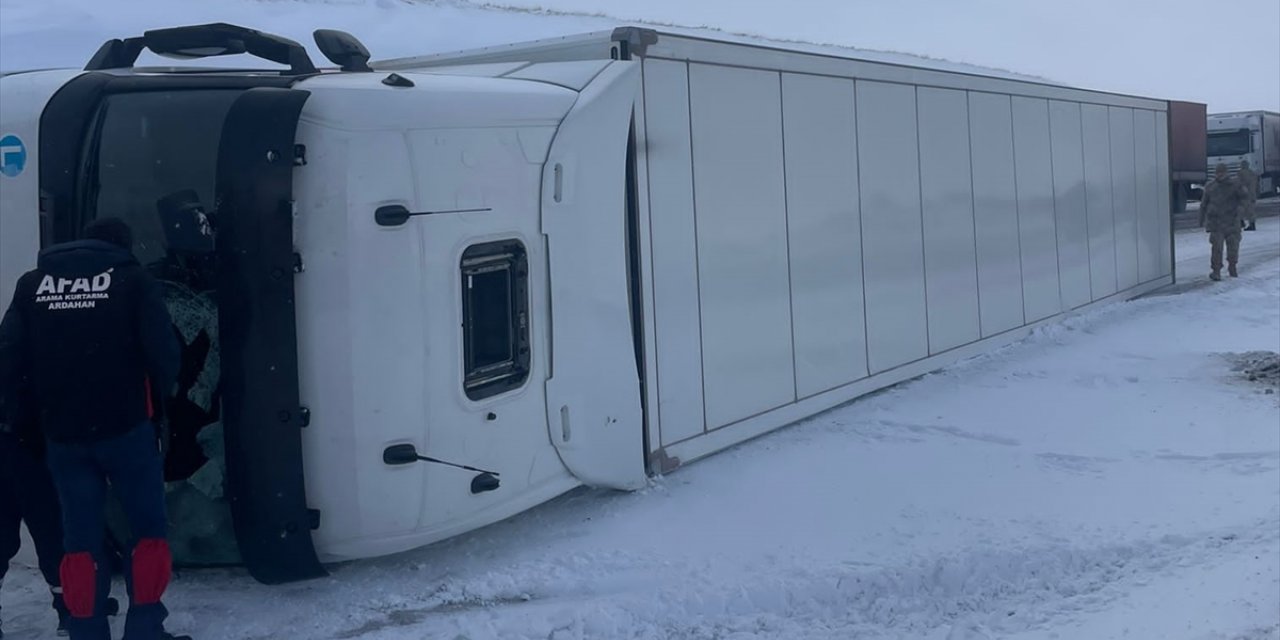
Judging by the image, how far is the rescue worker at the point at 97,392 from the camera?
4750 mm

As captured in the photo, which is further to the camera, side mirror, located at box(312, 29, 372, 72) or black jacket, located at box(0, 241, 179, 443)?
side mirror, located at box(312, 29, 372, 72)

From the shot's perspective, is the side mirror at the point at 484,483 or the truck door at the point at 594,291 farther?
the truck door at the point at 594,291

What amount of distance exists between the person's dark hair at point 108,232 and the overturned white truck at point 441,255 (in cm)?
30

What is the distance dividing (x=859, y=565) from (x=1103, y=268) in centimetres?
969

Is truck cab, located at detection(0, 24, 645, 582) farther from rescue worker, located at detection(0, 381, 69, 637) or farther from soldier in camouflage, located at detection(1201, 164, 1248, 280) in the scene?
soldier in camouflage, located at detection(1201, 164, 1248, 280)

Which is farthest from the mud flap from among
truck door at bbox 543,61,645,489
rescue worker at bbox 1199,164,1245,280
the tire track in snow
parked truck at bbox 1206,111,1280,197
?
parked truck at bbox 1206,111,1280,197

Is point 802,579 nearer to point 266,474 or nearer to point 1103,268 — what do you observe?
point 266,474

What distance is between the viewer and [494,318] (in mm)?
6035

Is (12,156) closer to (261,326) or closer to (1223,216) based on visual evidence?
(261,326)

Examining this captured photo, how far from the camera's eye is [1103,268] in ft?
47.8

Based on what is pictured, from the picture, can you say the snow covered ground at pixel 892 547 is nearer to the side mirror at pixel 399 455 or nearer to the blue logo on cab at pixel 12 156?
the side mirror at pixel 399 455

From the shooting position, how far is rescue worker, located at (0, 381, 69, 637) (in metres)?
5.09

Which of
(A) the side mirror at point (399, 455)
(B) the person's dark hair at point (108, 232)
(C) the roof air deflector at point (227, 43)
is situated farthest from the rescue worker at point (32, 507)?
(C) the roof air deflector at point (227, 43)

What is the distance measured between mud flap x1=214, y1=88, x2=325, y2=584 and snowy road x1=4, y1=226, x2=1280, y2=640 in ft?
1.51
